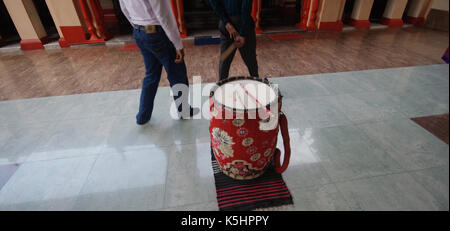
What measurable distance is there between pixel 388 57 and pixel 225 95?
13.1 feet

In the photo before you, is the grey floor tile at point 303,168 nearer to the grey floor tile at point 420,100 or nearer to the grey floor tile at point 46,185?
the grey floor tile at point 420,100

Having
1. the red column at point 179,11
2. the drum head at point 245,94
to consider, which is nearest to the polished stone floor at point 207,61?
the red column at point 179,11

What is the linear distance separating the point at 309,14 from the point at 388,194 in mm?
5631

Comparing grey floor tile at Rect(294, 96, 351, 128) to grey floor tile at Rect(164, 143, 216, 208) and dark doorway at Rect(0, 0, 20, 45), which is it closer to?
grey floor tile at Rect(164, 143, 216, 208)

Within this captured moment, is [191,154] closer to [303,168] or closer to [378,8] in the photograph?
[303,168]

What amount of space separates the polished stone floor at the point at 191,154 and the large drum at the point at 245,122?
0.31 meters

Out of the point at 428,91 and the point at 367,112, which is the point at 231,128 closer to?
the point at 367,112

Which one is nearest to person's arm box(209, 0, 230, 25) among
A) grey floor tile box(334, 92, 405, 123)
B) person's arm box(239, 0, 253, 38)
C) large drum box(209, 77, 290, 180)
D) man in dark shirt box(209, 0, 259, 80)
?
man in dark shirt box(209, 0, 259, 80)

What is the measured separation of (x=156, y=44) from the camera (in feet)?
5.57

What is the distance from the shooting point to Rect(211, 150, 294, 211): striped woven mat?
1.33 metres

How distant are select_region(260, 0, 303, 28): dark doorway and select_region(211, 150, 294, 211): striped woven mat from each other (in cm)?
586

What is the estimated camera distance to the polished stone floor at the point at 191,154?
1387mm
